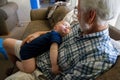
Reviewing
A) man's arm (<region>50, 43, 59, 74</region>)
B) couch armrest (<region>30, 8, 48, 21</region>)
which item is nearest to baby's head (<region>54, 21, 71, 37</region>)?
man's arm (<region>50, 43, 59, 74</region>)

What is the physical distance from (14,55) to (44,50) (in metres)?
0.42

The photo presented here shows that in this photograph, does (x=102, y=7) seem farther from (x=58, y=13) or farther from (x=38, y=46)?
(x=58, y=13)

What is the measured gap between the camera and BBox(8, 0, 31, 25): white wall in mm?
3674

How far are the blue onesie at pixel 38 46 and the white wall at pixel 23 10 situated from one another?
2439 millimetres

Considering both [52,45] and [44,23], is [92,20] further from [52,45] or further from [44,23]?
[44,23]

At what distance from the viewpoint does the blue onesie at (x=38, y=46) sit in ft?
4.53

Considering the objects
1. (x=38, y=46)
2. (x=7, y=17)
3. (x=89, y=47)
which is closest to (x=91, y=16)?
(x=89, y=47)

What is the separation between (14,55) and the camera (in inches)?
65.4

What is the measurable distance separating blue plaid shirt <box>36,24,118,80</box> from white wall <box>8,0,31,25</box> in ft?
8.58

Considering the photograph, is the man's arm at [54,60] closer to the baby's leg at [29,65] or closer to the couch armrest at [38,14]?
the baby's leg at [29,65]

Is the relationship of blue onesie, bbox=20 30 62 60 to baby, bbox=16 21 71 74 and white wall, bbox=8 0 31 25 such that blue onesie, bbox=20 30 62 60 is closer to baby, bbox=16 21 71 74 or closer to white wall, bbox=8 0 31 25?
baby, bbox=16 21 71 74

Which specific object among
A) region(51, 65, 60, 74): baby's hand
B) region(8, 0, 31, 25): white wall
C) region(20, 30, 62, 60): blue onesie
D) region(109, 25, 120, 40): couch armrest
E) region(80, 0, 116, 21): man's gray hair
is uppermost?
region(80, 0, 116, 21): man's gray hair

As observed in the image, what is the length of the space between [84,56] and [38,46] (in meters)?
0.47

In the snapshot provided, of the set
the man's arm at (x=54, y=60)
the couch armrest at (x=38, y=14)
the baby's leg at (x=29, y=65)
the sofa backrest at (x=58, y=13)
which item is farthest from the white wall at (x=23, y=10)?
the man's arm at (x=54, y=60)
